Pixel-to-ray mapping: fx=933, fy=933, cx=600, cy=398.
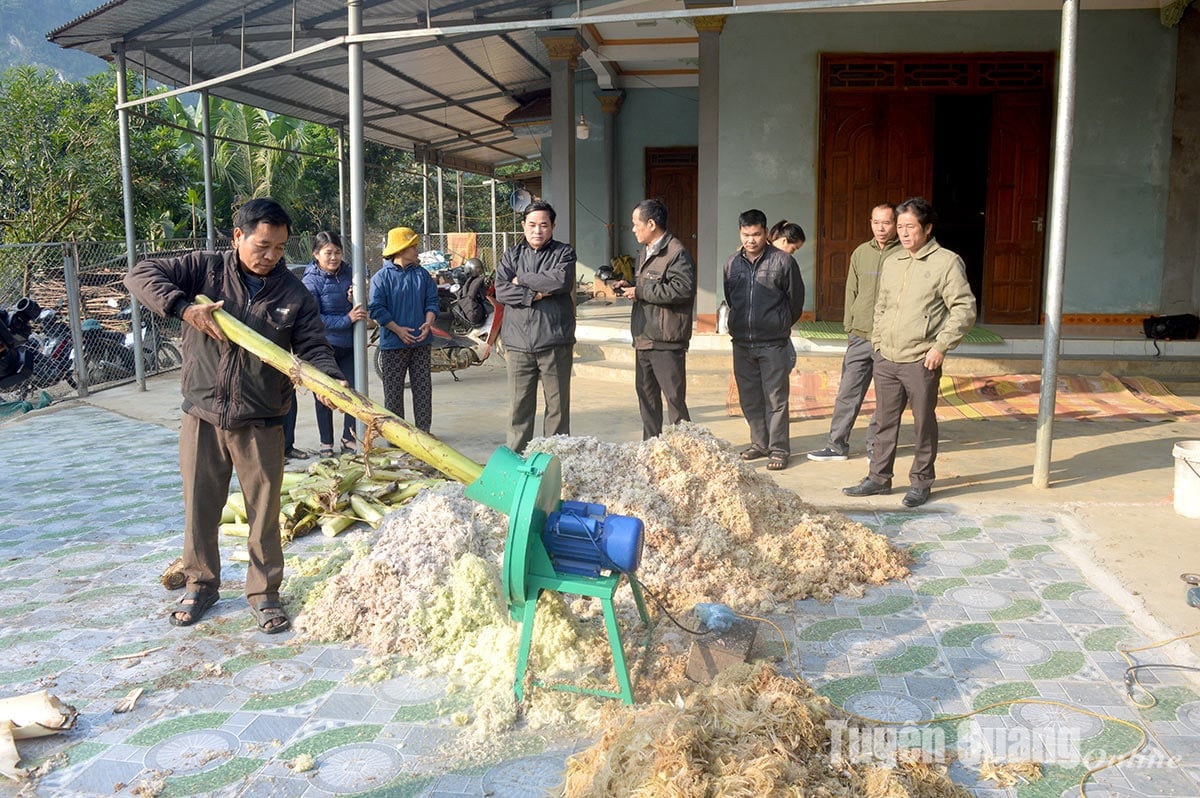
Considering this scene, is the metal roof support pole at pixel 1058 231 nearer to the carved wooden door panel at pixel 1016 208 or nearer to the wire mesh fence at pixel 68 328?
the wire mesh fence at pixel 68 328

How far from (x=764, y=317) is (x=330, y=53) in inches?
228

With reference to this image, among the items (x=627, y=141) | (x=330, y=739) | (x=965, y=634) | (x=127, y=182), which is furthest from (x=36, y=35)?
(x=965, y=634)

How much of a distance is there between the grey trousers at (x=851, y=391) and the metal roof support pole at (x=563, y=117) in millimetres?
4322

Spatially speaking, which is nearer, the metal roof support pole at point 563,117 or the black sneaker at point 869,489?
the black sneaker at point 869,489

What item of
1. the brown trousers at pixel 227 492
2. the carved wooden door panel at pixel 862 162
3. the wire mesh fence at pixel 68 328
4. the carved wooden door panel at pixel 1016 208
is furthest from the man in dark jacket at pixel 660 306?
the carved wooden door panel at pixel 1016 208

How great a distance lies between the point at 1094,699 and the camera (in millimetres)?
3209

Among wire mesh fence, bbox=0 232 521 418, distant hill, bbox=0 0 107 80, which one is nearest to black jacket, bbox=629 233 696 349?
wire mesh fence, bbox=0 232 521 418

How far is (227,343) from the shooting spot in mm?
3709

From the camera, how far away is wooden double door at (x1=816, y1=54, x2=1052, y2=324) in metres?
10.0

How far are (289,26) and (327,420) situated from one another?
159 inches

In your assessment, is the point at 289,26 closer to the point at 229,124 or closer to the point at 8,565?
the point at 8,565

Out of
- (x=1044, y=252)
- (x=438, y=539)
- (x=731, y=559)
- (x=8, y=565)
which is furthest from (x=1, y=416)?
(x=1044, y=252)

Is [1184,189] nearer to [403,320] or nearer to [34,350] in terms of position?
[403,320]

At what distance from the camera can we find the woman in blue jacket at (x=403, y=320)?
656 centimetres
